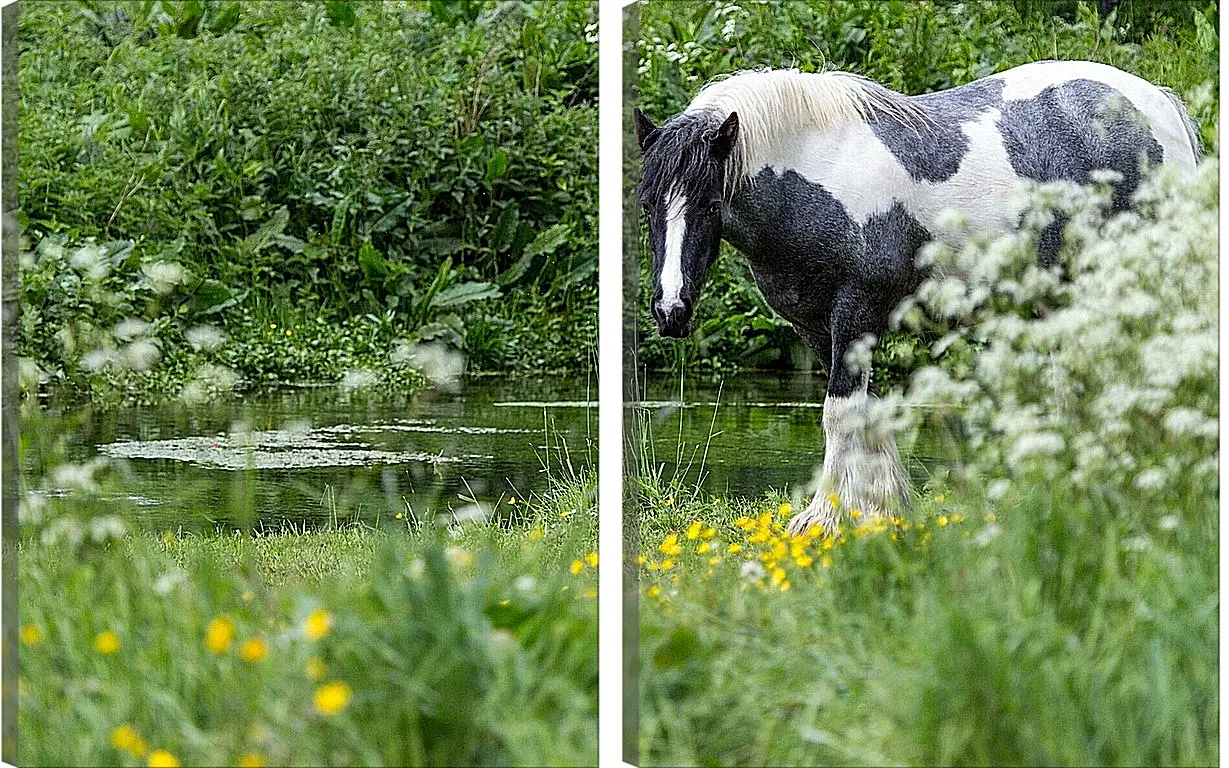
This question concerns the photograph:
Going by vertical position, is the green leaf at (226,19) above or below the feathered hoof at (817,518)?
above

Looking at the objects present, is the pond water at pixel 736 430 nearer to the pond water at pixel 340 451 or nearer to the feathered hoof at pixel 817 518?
the feathered hoof at pixel 817 518

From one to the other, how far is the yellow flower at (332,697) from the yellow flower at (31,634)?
2.04ft

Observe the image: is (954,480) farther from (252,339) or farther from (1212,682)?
(252,339)

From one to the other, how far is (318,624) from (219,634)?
0.59 feet

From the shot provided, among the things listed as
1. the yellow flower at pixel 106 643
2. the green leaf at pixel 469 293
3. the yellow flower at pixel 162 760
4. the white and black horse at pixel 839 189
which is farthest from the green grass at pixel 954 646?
the yellow flower at pixel 106 643

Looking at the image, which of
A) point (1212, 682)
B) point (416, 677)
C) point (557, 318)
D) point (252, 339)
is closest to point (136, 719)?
point (416, 677)

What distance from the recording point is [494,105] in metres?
2.47

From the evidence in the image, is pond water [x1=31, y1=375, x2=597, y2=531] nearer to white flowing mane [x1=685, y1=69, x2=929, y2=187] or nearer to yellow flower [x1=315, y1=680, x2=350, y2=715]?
yellow flower [x1=315, y1=680, x2=350, y2=715]

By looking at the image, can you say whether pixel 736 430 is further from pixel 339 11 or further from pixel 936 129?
pixel 339 11

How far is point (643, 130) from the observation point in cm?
222

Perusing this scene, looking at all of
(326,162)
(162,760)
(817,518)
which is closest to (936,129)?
(817,518)

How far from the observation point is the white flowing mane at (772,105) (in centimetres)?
223

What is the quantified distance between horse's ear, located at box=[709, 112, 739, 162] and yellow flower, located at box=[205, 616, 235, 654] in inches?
44.5

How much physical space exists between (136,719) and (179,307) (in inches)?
31.2
